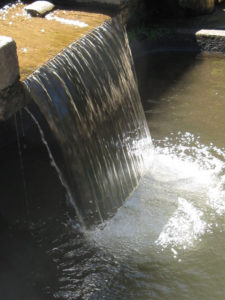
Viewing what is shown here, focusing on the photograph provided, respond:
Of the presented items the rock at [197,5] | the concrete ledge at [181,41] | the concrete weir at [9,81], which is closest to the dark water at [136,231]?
the concrete weir at [9,81]

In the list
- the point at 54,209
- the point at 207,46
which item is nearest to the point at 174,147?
the point at 54,209

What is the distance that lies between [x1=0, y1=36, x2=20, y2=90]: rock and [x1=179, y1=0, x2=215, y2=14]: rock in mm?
5036

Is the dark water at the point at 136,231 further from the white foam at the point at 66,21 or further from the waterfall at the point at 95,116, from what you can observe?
the white foam at the point at 66,21

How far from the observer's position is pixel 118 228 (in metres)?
4.02

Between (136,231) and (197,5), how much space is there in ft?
16.2

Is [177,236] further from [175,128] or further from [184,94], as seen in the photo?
[184,94]

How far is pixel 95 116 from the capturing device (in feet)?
13.5

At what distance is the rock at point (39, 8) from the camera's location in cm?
476

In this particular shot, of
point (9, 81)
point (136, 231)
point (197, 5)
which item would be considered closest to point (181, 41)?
point (197, 5)

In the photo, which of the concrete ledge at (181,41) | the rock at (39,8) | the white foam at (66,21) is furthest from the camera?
the concrete ledge at (181,41)

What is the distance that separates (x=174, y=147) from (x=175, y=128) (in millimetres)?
390

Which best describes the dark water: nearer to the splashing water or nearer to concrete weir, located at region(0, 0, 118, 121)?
the splashing water

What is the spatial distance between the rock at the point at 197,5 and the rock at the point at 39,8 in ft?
11.0

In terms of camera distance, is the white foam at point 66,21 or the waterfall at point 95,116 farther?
the white foam at point 66,21
